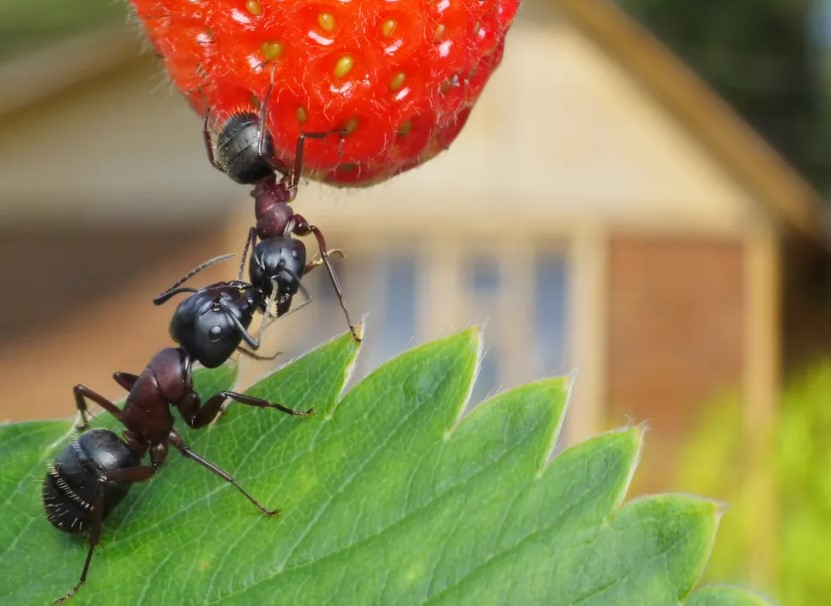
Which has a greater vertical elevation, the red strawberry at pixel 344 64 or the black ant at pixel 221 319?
the red strawberry at pixel 344 64

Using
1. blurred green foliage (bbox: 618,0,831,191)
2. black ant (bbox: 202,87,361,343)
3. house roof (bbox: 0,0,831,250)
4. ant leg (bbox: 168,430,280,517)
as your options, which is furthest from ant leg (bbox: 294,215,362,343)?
blurred green foliage (bbox: 618,0,831,191)

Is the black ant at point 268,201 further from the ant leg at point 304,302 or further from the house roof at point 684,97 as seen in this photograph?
the house roof at point 684,97

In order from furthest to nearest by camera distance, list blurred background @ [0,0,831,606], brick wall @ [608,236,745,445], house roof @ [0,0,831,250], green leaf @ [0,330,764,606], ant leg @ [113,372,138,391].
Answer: brick wall @ [608,236,745,445], blurred background @ [0,0,831,606], house roof @ [0,0,831,250], ant leg @ [113,372,138,391], green leaf @ [0,330,764,606]

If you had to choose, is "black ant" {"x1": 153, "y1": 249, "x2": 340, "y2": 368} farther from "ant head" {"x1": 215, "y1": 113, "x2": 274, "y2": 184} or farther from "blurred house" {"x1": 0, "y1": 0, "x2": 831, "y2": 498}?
"blurred house" {"x1": 0, "y1": 0, "x2": 831, "y2": 498}

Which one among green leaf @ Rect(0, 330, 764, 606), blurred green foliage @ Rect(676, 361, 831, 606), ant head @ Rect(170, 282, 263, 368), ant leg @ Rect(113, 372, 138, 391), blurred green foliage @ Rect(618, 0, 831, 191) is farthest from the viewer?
blurred green foliage @ Rect(618, 0, 831, 191)

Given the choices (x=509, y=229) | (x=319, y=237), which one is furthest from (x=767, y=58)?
(x=319, y=237)

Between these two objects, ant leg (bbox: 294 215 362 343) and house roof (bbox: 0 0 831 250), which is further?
house roof (bbox: 0 0 831 250)

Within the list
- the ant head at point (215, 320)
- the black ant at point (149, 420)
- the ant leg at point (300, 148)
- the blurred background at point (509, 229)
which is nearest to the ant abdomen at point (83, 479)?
the black ant at point (149, 420)

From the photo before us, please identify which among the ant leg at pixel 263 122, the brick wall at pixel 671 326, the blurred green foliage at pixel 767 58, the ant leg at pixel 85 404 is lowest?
the brick wall at pixel 671 326

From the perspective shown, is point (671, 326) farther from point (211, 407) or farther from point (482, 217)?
point (211, 407)
